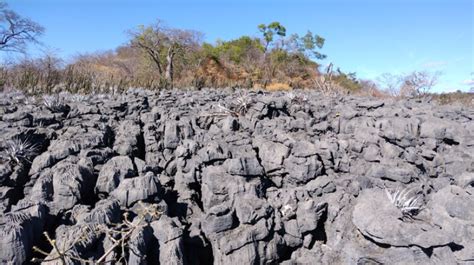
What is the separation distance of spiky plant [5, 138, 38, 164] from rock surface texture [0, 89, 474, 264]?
0.05 ft

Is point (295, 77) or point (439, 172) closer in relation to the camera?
point (439, 172)

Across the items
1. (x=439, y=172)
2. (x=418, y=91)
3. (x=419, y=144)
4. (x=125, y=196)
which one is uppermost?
(x=418, y=91)

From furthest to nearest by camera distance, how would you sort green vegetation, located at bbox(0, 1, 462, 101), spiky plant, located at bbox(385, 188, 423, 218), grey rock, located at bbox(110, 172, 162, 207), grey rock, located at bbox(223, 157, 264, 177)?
1. green vegetation, located at bbox(0, 1, 462, 101)
2. grey rock, located at bbox(223, 157, 264, 177)
3. grey rock, located at bbox(110, 172, 162, 207)
4. spiky plant, located at bbox(385, 188, 423, 218)

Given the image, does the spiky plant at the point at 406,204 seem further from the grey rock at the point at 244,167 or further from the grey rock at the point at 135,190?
the grey rock at the point at 135,190

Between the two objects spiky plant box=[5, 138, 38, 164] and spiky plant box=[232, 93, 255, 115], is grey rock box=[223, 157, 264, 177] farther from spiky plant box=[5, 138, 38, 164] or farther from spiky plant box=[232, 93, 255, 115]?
spiky plant box=[5, 138, 38, 164]

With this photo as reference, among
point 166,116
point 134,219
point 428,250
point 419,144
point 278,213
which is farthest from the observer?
point 166,116

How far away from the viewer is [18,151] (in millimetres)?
3324

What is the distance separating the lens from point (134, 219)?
2.70m

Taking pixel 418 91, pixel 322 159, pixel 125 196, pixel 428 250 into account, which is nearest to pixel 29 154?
pixel 125 196

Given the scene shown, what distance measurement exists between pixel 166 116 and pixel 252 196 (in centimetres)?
217

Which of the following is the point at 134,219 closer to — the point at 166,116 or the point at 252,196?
the point at 252,196

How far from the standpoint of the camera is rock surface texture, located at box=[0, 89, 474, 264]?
98.2 inches

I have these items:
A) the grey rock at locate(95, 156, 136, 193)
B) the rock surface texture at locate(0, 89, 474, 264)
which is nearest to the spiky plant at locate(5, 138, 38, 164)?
the rock surface texture at locate(0, 89, 474, 264)

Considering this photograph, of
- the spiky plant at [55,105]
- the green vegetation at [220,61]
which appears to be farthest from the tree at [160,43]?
the spiky plant at [55,105]
